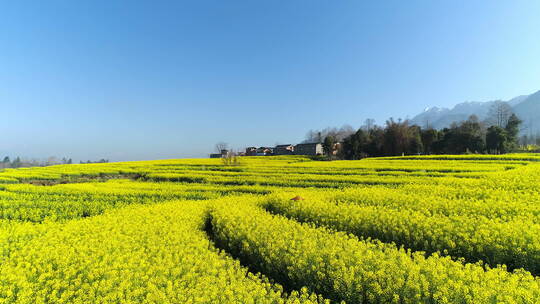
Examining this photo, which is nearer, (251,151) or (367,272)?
(367,272)

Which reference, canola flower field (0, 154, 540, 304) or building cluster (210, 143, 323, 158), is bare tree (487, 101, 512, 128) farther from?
canola flower field (0, 154, 540, 304)

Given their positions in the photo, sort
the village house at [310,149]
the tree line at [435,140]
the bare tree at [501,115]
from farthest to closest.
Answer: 1. the village house at [310,149]
2. the bare tree at [501,115]
3. the tree line at [435,140]

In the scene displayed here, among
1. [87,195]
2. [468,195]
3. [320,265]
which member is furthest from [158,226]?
[468,195]

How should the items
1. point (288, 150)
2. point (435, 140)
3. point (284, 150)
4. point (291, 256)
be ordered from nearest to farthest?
point (291, 256) → point (435, 140) → point (288, 150) → point (284, 150)

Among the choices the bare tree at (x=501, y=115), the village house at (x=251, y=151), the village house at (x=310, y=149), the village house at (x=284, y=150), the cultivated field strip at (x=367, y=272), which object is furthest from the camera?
the village house at (x=251, y=151)

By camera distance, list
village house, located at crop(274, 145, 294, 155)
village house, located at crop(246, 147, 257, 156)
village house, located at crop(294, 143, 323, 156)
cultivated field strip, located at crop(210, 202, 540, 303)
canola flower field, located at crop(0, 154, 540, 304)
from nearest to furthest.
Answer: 1. cultivated field strip, located at crop(210, 202, 540, 303)
2. canola flower field, located at crop(0, 154, 540, 304)
3. village house, located at crop(294, 143, 323, 156)
4. village house, located at crop(274, 145, 294, 155)
5. village house, located at crop(246, 147, 257, 156)

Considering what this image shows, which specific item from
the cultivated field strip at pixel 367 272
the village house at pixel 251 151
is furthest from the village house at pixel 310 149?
the cultivated field strip at pixel 367 272

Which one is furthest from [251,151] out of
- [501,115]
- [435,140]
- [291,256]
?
[291,256]

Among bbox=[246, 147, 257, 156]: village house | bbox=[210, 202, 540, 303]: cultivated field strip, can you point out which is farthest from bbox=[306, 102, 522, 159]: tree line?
bbox=[210, 202, 540, 303]: cultivated field strip

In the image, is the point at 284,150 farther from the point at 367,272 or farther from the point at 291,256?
the point at 367,272

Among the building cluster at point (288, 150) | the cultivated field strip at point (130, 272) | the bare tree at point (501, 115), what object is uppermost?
the bare tree at point (501, 115)

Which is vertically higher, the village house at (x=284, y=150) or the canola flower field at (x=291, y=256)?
the village house at (x=284, y=150)

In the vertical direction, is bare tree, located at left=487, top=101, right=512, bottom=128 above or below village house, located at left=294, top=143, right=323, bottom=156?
above

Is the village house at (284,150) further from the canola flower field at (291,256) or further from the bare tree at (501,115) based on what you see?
the canola flower field at (291,256)
